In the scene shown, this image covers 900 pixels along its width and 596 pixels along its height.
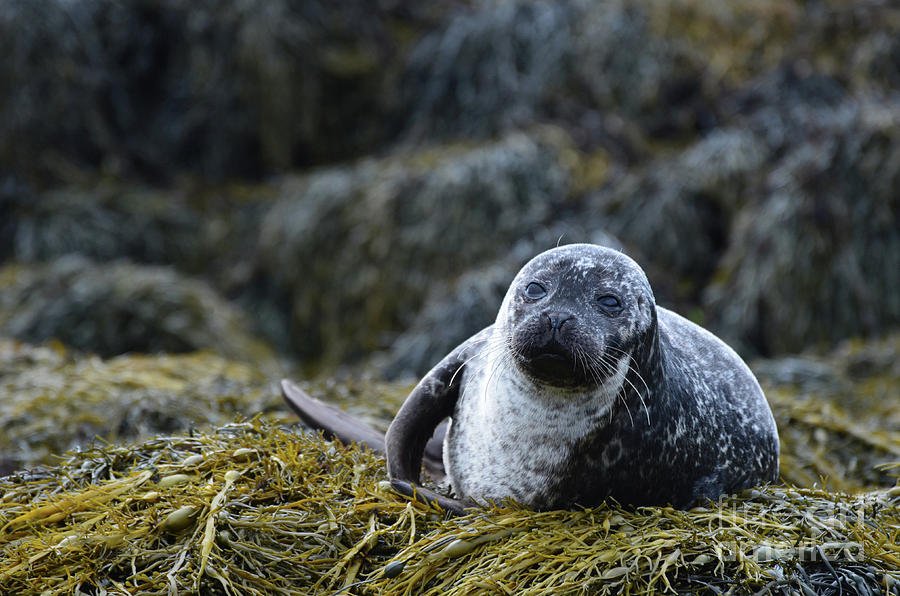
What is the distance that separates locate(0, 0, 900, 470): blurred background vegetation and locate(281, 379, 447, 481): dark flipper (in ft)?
10.9

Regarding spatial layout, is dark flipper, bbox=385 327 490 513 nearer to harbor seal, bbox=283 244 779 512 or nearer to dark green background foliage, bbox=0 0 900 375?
harbor seal, bbox=283 244 779 512

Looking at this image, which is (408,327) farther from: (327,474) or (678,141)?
(327,474)

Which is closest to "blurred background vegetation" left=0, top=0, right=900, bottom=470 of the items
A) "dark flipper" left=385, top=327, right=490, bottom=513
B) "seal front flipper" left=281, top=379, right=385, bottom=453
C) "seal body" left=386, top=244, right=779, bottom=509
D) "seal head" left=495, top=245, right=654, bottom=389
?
"seal front flipper" left=281, top=379, right=385, bottom=453

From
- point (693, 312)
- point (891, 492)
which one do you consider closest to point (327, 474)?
point (891, 492)

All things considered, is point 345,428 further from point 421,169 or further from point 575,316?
point 421,169

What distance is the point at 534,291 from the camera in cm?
318

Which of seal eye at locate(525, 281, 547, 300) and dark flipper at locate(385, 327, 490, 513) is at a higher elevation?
seal eye at locate(525, 281, 547, 300)

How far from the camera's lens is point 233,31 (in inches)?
430

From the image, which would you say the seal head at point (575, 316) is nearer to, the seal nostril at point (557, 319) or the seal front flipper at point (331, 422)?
the seal nostril at point (557, 319)

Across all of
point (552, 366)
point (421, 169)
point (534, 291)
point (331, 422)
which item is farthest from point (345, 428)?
point (421, 169)

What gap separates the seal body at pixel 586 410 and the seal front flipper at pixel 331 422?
376 millimetres

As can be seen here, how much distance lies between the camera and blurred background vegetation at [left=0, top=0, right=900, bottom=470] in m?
8.10

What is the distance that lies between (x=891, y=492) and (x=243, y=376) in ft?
12.9

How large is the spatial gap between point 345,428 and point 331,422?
7cm
